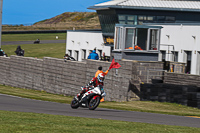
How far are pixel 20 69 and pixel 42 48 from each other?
3766cm

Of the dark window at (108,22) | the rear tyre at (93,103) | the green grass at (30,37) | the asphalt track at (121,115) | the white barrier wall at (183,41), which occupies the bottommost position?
the asphalt track at (121,115)

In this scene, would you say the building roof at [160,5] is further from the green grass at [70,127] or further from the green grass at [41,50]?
the green grass at [70,127]

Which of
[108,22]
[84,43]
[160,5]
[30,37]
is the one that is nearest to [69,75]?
[160,5]

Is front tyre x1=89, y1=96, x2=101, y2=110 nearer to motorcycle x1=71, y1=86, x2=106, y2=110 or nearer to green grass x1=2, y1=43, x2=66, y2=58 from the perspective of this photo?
motorcycle x1=71, y1=86, x2=106, y2=110

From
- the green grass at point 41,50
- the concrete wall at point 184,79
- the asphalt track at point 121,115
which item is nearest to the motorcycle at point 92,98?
the asphalt track at point 121,115

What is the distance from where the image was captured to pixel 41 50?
228 feet

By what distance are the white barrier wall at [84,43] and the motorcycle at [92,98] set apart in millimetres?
32688

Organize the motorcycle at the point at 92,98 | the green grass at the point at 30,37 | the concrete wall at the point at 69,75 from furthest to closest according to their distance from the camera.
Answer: the green grass at the point at 30,37
the concrete wall at the point at 69,75
the motorcycle at the point at 92,98

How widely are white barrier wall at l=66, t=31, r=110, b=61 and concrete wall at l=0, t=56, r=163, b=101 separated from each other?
54.8 feet

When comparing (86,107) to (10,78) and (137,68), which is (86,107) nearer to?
(137,68)

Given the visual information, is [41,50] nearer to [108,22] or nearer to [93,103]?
[108,22]

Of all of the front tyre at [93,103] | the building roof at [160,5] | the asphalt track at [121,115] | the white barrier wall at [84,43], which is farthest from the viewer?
the white barrier wall at [84,43]

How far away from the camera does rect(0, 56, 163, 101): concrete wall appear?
2386 centimetres

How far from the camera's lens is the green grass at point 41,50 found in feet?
212
